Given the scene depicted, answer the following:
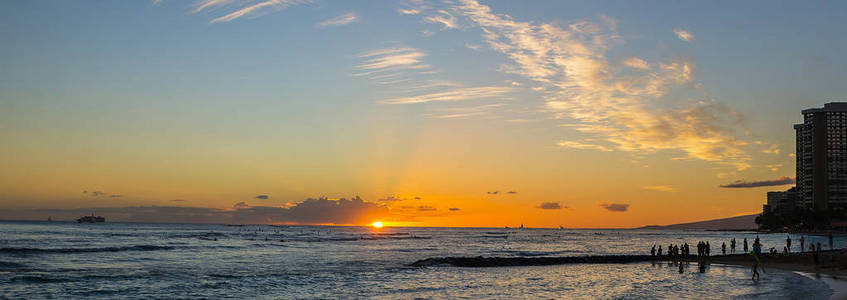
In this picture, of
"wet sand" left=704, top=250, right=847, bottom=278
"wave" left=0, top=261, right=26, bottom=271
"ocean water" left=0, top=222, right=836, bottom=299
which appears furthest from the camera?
"wave" left=0, top=261, right=26, bottom=271

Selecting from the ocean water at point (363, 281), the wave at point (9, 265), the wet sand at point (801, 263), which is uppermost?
the wet sand at point (801, 263)

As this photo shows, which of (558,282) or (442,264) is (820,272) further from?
(442,264)

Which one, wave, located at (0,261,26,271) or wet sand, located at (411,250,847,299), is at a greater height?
wet sand, located at (411,250,847,299)

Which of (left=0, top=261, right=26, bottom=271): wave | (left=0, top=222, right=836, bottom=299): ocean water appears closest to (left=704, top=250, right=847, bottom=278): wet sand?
(left=0, top=222, right=836, bottom=299): ocean water

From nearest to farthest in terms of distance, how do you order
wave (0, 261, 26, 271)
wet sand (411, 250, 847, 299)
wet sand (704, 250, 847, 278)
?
wet sand (411, 250, 847, 299)
wet sand (704, 250, 847, 278)
wave (0, 261, 26, 271)

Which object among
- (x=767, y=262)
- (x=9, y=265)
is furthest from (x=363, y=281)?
(x=767, y=262)

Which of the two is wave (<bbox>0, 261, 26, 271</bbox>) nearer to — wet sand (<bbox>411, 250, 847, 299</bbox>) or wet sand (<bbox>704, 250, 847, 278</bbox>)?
wet sand (<bbox>411, 250, 847, 299</bbox>)

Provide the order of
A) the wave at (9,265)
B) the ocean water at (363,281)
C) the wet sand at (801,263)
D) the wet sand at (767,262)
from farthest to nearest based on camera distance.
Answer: the wave at (9,265), the wet sand at (801,263), the wet sand at (767,262), the ocean water at (363,281)

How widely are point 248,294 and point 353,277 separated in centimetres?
1116

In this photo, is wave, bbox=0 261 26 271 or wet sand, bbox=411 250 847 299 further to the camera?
wave, bbox=0 261 26 271

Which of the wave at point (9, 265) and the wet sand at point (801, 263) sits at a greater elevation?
the wet sand at point (801, 263)

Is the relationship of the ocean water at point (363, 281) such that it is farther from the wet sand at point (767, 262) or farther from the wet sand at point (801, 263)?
the wet sand at point (801, 263)

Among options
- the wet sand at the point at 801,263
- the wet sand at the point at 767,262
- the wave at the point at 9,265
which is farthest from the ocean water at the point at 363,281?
the wet sand at the point at 801,263

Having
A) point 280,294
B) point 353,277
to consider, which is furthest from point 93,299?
point 353,277
